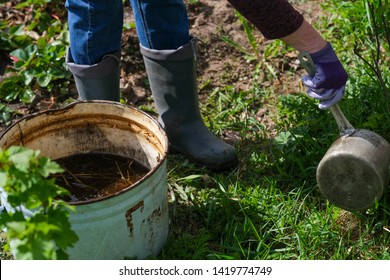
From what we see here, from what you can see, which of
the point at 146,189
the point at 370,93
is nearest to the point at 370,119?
the point at 370,93

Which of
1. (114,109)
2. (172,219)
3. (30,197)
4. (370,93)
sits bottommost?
(172,219)

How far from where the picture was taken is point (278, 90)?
3.81m

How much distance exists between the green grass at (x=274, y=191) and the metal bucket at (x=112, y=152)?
234 mm

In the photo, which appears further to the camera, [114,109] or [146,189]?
[114,109]

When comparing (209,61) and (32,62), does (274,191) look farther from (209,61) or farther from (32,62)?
(32,62)

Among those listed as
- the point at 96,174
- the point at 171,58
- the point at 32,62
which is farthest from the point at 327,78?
the point at 32,62

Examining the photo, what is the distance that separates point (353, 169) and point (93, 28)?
3.85 feet

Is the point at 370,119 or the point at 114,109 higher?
the point at 114,109

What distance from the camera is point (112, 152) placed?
3.13 m

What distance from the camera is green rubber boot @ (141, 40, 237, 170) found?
124 inches

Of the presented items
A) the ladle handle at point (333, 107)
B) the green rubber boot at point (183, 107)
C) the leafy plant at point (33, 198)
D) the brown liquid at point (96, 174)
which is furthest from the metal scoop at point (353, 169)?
the leafy plant at point (33, 198)

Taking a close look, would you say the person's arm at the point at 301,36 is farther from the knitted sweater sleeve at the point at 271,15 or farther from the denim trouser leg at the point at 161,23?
the denim trouser leg at the point at 161,23

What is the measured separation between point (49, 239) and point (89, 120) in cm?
104
